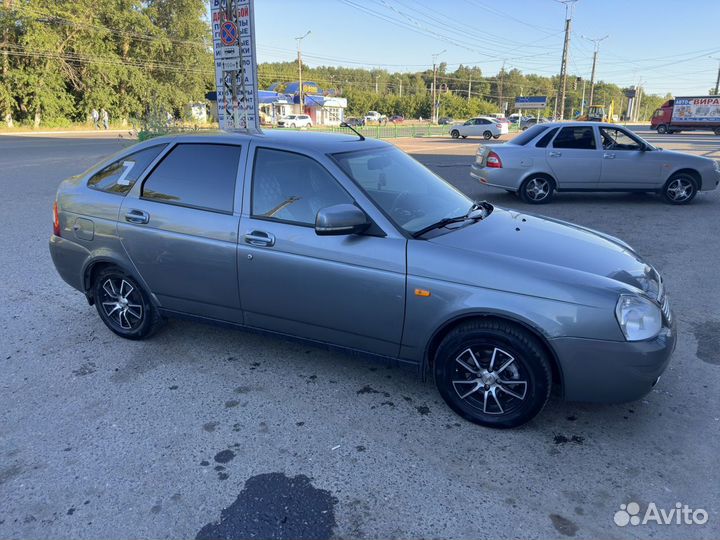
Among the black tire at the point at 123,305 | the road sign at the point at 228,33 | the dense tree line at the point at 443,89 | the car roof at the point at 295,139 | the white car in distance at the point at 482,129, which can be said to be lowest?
the black tire at the point at 123,305

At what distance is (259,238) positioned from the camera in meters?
3.44

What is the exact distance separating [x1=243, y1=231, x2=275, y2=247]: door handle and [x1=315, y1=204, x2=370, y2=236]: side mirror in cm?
41

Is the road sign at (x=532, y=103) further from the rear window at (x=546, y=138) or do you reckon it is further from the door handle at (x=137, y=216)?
the door handle at (x=137, y=216)

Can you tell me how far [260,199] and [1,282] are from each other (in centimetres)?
389

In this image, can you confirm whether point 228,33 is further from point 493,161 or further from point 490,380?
point 490,380

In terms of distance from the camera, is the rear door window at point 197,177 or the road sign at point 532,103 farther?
the road sign at point 532,103

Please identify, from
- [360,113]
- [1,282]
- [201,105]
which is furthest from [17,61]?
[360,113]

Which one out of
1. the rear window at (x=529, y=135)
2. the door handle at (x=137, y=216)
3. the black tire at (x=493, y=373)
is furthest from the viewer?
the rear window at (x=529, y=135)

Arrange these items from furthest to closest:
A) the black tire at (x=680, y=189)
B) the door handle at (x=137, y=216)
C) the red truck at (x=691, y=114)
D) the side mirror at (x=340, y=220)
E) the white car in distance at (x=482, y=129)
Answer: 1. the red truck at (x=691, y=114)
2. the white car in distance at (x=482, y=129)
3. the black tire at (x=680, y=189)
4. the door handle at (x=137, y=216)
5. the side mirror at (x=340, y=220)

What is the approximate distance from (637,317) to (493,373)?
0.83 m

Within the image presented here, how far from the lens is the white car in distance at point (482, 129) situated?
123 ft

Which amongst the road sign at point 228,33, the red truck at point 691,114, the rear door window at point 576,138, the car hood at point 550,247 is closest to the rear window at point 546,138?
the rear door window at point 576,138

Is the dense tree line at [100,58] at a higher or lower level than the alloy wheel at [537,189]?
higher

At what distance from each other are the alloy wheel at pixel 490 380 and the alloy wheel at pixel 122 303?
2592 mm
